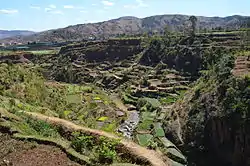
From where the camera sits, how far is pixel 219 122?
114 feet

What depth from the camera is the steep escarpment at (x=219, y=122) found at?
32.0 meters

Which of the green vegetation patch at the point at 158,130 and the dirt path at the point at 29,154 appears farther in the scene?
the green vegetation patch at the point at 158,130

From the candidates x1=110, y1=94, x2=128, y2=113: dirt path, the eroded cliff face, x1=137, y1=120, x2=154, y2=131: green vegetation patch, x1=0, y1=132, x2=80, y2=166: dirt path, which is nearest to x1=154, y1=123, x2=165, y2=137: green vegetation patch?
x1=137, y1=120, x2=154, y2=131: green vegetation patch

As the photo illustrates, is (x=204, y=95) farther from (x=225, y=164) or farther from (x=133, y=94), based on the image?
(x=133, y=94)

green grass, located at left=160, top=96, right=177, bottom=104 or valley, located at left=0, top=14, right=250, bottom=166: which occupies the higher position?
valley, located at left=0, top=14, right=250, bottom=166

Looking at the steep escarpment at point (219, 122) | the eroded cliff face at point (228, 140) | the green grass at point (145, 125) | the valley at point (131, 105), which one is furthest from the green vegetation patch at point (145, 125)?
the eroded cliff face at point (228, 140)

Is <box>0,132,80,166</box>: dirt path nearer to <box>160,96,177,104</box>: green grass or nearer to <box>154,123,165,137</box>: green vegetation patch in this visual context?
<box>154,123,165,137</box>: green vegetation patch

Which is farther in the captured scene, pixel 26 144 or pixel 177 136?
pixel 177 136

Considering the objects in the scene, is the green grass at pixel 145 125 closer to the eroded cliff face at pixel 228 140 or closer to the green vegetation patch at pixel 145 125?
the green vegetation patch at pixel 145 125

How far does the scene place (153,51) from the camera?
8462 cm

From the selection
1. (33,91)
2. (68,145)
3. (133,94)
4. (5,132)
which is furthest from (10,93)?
(133,94)

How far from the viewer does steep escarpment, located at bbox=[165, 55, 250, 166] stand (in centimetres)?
3203

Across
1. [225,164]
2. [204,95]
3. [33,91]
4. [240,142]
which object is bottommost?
[225,164]

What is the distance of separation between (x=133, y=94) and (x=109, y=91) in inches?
360
